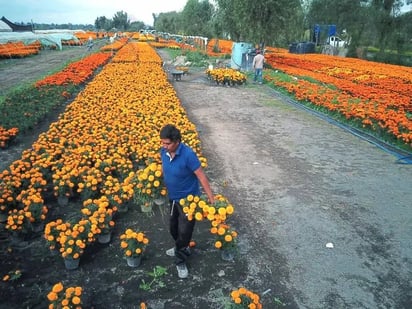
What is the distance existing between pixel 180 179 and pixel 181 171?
0.15m

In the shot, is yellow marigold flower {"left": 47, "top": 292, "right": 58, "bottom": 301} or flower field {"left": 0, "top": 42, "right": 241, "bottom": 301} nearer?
yellow marigold flower {"left": 47, "top": 292, "right": 58, "bottom": 301}

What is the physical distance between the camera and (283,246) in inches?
181

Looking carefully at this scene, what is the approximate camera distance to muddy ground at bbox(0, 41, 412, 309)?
12.3 ft

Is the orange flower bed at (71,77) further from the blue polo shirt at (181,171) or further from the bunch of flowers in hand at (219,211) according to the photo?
Answer: the bunch of flowers in hand at (219,211)

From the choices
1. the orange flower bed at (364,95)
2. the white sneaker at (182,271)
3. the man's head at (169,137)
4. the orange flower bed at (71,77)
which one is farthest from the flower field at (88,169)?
the orange flower bed at (364,95)

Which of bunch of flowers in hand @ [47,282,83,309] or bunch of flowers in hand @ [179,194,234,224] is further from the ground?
bunch of flowers in hand @ [179,194,234,224]

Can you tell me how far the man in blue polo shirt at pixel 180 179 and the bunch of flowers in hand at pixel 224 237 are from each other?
352 mm

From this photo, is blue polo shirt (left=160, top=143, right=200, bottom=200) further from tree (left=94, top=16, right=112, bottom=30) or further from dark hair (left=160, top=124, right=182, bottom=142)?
tree (left=94, top=16, right=112, bottom=30)

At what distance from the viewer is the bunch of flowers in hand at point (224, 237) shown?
3969mm

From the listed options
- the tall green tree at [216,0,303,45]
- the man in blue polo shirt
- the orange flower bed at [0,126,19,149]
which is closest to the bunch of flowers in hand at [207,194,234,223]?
the man in blue polo shirt

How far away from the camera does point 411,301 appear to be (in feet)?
12.0

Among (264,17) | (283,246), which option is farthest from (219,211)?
(264,17)

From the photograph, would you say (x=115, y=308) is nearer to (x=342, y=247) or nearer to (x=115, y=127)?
(x=342, y=247)

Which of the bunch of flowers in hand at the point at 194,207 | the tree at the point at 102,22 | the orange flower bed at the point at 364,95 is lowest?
the orange flower bed at the point at 364,95
